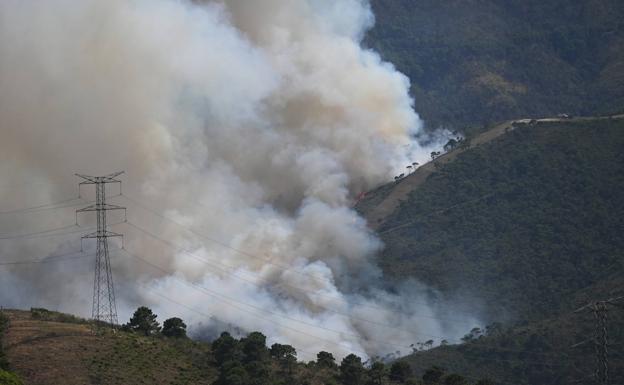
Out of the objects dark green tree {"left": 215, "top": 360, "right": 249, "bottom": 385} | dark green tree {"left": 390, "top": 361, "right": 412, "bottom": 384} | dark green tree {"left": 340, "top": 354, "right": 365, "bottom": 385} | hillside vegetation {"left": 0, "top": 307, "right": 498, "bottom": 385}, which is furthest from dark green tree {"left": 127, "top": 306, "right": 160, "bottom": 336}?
dark green tree {"left": 390, "top": 361, "right": 412, "bottom": 384}

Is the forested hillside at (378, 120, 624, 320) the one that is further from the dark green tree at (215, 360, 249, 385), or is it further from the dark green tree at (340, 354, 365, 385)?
the dark green tree at (215, 360, 249, 385)

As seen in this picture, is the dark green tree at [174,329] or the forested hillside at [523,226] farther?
the forested hillside at [523,226]

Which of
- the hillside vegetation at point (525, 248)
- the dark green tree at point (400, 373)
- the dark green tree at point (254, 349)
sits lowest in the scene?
the dark green tree at point (400, 373)

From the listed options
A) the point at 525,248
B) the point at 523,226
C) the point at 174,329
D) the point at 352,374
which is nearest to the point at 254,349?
the point at 174,329

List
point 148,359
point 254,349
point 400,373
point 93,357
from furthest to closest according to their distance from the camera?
point 400,373 < point 254,349 < point 148,359 < point 93,357

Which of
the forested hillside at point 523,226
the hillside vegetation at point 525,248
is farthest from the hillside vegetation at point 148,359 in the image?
the forested hillside at point 523,226

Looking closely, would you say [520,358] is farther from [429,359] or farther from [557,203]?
[557,203]

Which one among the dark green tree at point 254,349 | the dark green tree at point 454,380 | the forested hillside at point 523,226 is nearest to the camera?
the dark green tree at point 254,349

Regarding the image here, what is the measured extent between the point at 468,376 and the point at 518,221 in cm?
4805

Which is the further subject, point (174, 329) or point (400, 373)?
point (174, 329)

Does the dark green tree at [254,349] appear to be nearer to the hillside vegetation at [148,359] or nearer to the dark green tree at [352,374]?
the hillside vegetation at [148,359]

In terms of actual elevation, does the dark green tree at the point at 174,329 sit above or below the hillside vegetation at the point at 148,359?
above

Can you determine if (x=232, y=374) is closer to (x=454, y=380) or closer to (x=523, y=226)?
(x=454, y=380)

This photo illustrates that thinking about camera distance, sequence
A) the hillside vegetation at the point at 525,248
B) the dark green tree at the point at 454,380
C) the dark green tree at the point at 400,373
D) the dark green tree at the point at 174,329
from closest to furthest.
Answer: the dark green tree at the point at 454,380, the dark green tree at the point at 400,373, the dark green tree at the point at 174,329, the hillside vegetation at the point at 525,248
